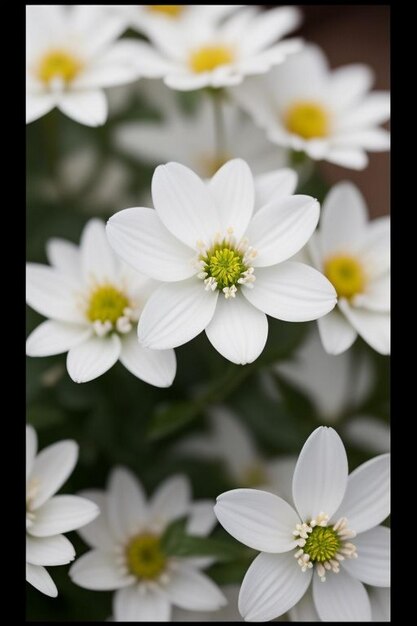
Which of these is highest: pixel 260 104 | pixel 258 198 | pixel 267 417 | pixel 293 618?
pixel 260 104

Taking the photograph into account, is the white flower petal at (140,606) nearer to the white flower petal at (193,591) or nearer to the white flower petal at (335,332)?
the white flower petal at (193,591)

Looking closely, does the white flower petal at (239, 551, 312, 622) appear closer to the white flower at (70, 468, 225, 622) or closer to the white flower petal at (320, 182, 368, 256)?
the white flower at (70, 468, 225, 622)

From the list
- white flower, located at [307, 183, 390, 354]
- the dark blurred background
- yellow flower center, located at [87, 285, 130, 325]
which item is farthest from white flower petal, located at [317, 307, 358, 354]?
the dark blurred background

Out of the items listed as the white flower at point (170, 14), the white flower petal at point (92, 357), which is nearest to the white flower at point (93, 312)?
the white flower petal at point (92, 357)

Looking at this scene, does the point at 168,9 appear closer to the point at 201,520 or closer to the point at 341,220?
the point at 341,220

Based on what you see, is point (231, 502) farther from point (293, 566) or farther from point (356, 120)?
point (356, 120)

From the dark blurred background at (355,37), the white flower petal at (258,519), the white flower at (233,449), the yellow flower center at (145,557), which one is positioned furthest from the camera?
the dark blurred background at (355,37)

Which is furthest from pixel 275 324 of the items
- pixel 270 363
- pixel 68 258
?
pixel 68 258
